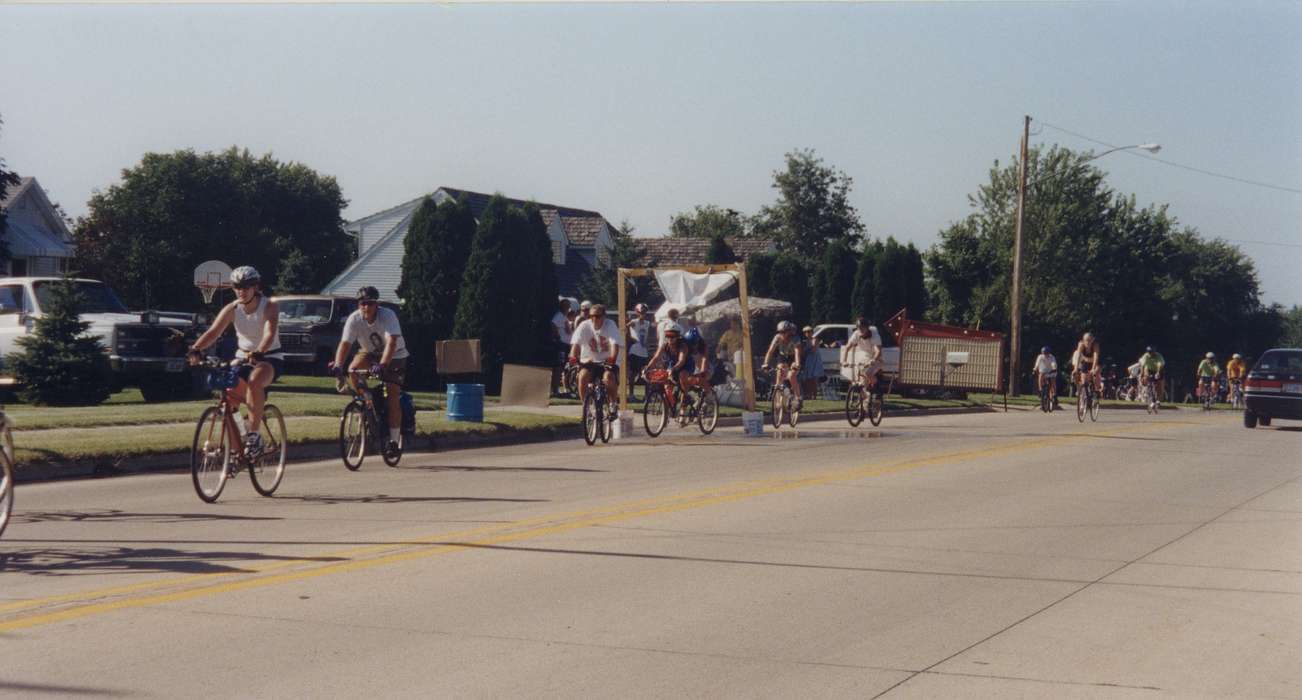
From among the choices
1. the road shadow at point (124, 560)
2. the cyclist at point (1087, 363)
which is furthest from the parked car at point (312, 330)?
the road shadow at point (124, 560)

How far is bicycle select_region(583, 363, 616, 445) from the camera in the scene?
19.1m

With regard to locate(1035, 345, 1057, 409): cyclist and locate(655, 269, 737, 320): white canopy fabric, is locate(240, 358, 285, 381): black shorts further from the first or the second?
locate(1035, 345, 1057, 409): cyclist

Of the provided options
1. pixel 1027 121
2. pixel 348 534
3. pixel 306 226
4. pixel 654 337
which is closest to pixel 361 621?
pixel 348 534

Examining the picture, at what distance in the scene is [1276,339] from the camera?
10325cm

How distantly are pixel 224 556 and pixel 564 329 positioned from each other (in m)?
18.4

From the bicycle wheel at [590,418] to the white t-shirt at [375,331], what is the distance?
469 centimetres

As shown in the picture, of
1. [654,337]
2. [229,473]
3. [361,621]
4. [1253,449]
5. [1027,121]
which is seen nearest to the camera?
[361,621]

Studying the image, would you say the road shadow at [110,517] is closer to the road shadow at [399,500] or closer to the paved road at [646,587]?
the paved road at [646,587]

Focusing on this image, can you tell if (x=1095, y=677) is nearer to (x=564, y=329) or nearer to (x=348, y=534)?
(x=348, y=534)

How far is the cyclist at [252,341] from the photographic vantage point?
12016 millimetres

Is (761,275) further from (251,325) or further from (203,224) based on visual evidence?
(251,325)

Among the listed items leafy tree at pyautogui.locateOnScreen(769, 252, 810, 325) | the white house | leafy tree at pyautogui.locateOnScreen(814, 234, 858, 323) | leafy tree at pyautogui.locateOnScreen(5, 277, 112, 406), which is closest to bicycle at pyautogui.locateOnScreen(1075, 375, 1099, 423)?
leafy tree at pyautogui.locateOnScreen(5, 277, 112, 406)

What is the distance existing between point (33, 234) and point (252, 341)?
53.7 meters

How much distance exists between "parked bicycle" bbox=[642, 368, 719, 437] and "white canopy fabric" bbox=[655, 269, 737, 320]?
285 cm
